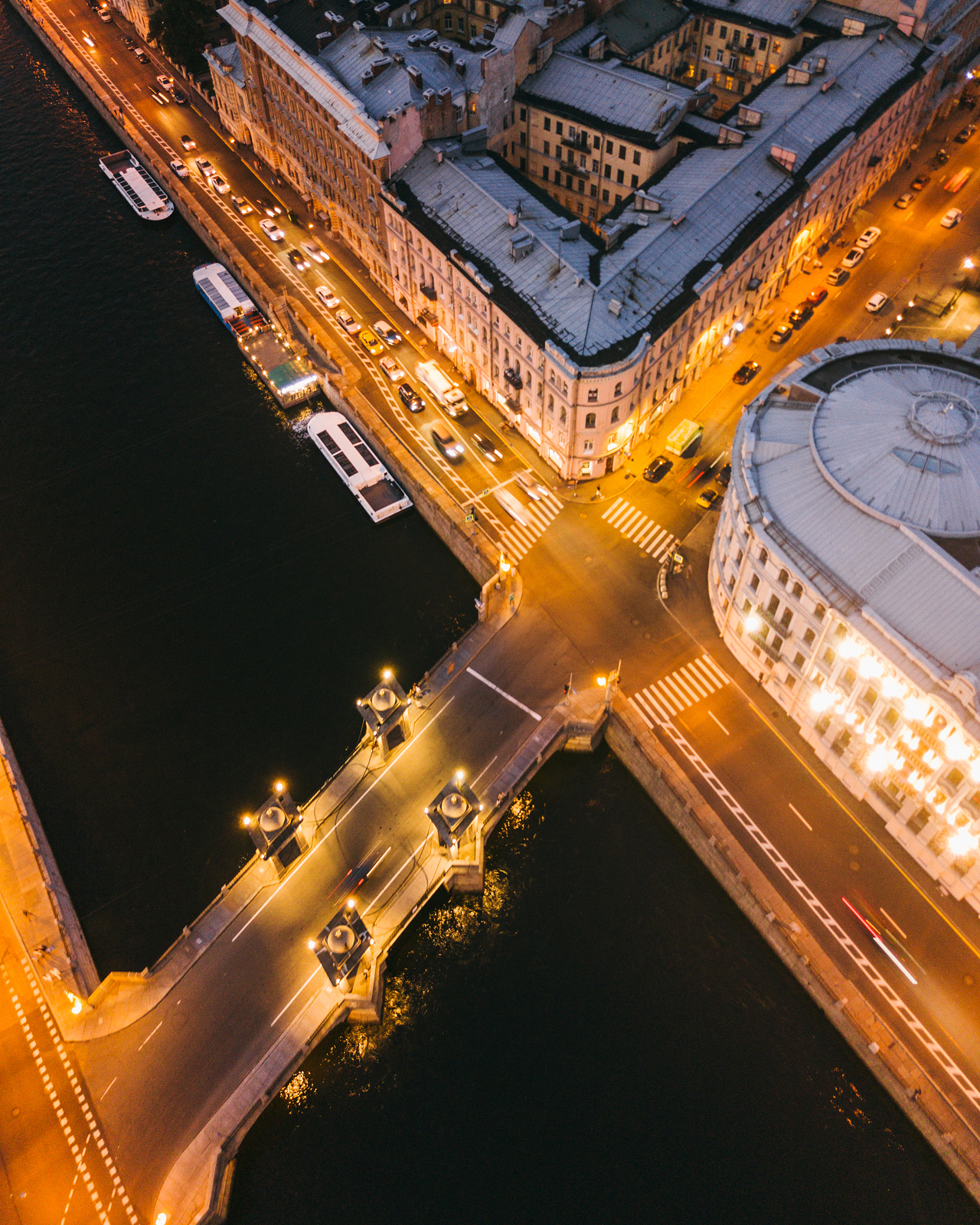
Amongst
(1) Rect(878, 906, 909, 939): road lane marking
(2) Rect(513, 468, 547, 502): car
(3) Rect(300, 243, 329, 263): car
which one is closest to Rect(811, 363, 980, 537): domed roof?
(1) Rect(878, 906, 909, 939): road lane marking

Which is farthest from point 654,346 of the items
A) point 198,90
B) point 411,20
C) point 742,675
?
point 198,90

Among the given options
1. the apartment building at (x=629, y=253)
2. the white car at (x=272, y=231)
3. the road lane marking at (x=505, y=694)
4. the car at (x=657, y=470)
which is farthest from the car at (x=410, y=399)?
the white car at (x=272, y=231)

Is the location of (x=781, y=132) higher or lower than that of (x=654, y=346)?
higher

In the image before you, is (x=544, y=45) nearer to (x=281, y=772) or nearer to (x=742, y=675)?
(x=742, y=675)

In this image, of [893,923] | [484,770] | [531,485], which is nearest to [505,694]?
[484,770]

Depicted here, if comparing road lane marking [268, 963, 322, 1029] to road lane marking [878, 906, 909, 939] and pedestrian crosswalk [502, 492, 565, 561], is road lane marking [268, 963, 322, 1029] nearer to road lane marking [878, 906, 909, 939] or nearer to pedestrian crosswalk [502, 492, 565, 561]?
pedestrian crosswalk [502, 492, 565, 561]
